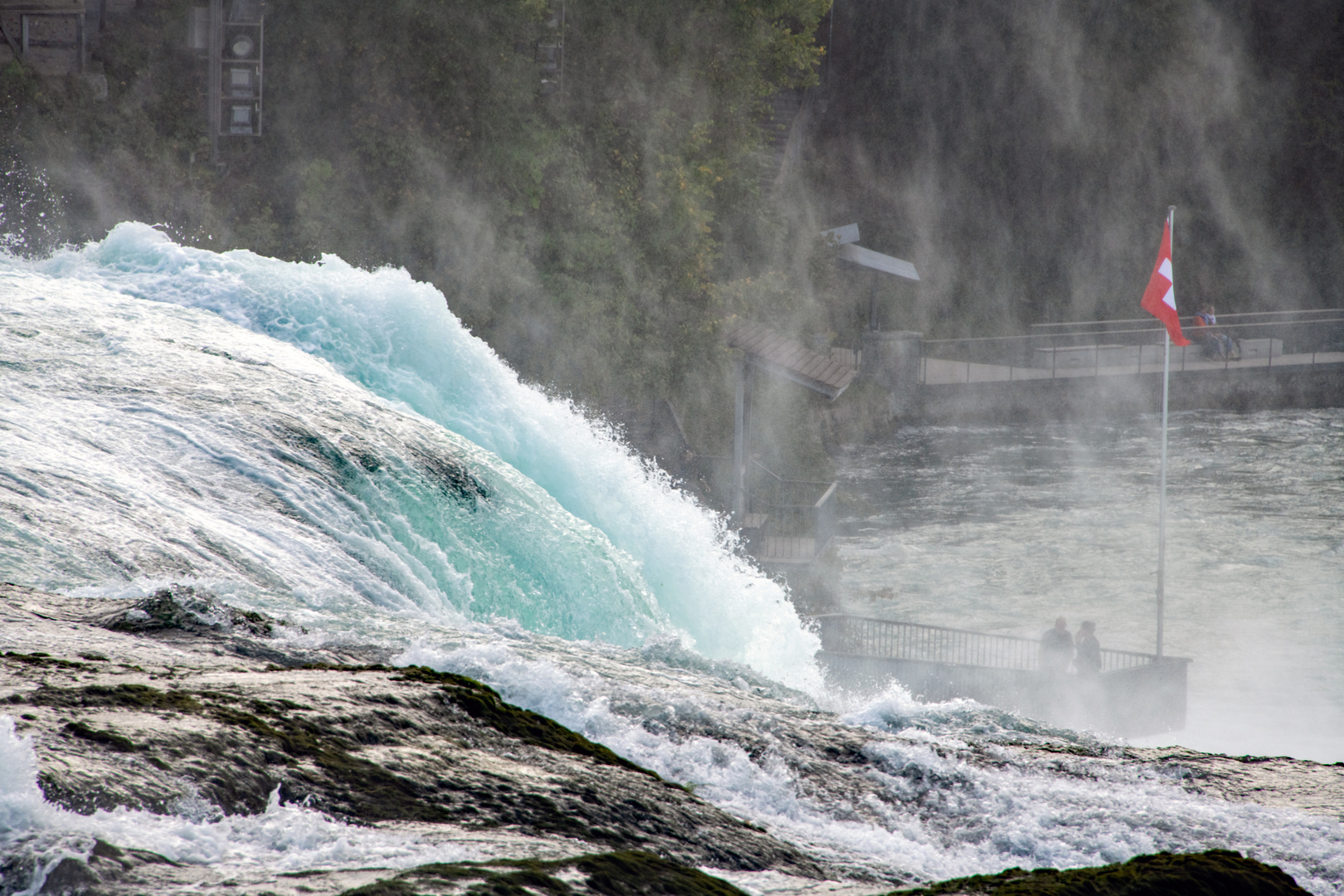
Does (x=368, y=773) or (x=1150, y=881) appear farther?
(x=368, y=773)

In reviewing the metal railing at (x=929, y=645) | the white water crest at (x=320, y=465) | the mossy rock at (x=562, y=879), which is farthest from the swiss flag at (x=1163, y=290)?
the mossy rock at (x=562, y=879)

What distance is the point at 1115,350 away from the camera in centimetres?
3381

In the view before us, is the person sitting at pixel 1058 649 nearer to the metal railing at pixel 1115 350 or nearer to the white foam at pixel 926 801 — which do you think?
the white foam at pixel 926 801

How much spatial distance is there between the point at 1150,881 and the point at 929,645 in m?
15.5

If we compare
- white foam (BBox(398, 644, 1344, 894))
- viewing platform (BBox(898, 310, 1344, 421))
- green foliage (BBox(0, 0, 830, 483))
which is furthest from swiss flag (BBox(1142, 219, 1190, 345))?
white foam (BBox(398, 644, 1344, 894))

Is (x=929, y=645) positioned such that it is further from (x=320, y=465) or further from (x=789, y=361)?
(x=320, y=465)

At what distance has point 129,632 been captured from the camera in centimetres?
446

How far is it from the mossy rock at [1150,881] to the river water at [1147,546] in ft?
43.6

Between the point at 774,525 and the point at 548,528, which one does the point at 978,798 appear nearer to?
the point at 548,528

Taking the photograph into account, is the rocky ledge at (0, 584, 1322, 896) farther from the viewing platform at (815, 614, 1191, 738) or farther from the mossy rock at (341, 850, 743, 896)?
the viewing platform at (815, 614, 1191, 738)

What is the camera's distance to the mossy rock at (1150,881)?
2.66 m

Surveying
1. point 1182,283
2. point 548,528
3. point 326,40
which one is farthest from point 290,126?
point 1182,283

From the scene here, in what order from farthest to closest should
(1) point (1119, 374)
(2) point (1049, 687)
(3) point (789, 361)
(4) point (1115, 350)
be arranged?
(4) point (1115, 350) < (1) point (1119, 374) < (3) point (789, 361) < (2) point (1049, 687)

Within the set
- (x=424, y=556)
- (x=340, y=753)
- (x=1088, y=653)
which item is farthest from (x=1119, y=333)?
(x=340, y=753)
